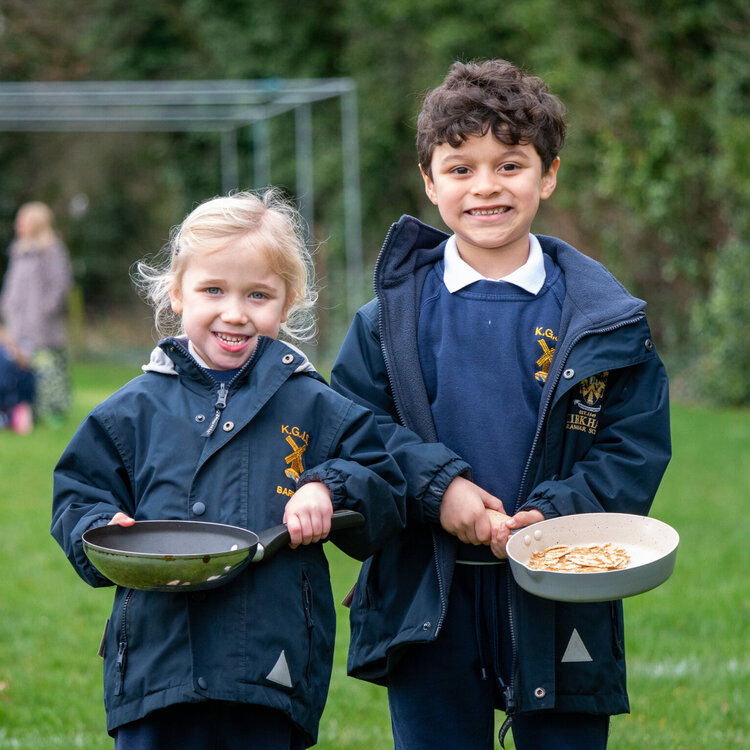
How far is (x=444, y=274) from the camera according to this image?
266 cm

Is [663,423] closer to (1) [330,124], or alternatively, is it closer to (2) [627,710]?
(2) [627,710]

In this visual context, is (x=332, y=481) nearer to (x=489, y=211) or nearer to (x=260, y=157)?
(x=489, y=211)

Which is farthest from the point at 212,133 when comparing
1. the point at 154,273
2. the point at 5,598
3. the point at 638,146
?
the point at 154,273

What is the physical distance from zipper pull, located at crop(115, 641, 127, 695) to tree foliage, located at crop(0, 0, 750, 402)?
10.7 metres

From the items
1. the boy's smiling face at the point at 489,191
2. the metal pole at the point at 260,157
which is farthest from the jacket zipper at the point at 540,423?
the metal pole at the point at 260,157

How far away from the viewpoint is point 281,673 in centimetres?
230

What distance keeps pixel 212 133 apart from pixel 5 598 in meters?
18.3

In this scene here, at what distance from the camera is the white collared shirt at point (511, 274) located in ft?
8.49

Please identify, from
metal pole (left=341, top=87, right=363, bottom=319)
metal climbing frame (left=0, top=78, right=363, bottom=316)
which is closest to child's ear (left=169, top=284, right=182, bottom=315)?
metal pole (left=341, top=87, right=363, bottom=319)

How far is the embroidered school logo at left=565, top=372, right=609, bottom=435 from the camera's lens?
2.49 m

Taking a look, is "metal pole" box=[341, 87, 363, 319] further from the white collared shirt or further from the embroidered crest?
the embroidered crest

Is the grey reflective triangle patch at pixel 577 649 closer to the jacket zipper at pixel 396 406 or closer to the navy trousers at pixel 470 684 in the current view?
the navy trousers at pixel 470 684

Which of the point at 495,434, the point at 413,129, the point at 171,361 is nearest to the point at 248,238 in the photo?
the point at 171,361

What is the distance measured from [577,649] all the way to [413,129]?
321 centimetres
